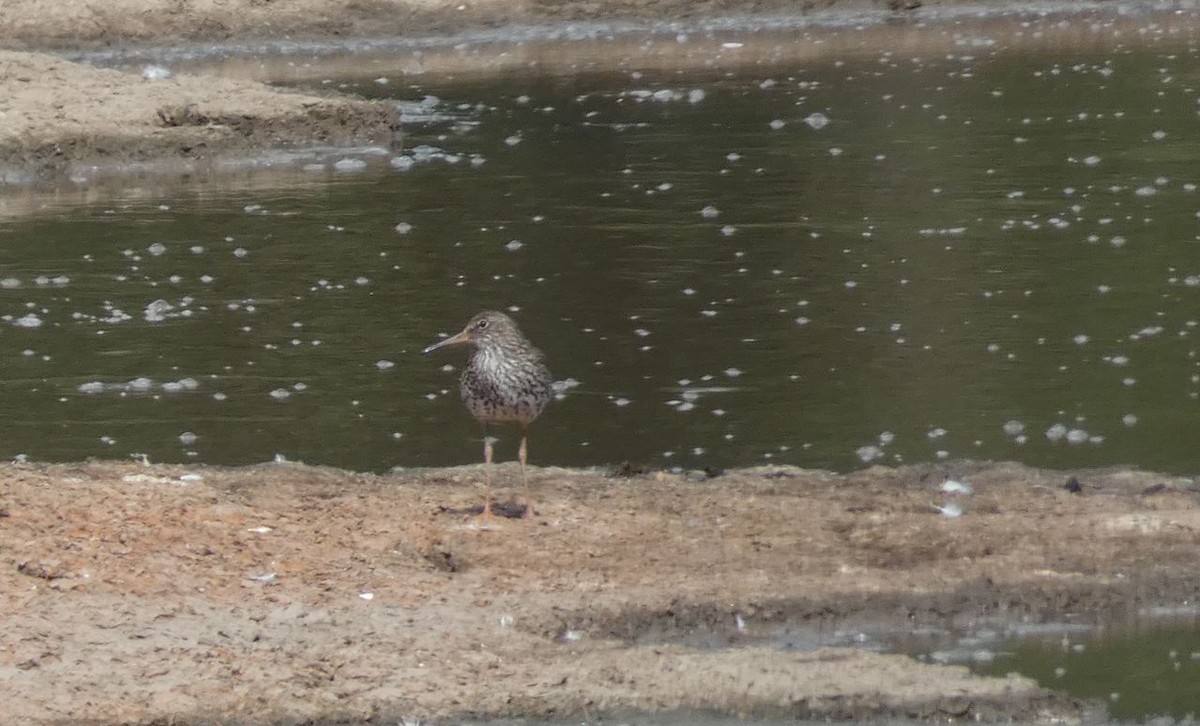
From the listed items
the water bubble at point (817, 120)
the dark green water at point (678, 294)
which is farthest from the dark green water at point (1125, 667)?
the water bubble at point (817, 120)

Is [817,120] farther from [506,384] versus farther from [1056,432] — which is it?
[506,384]

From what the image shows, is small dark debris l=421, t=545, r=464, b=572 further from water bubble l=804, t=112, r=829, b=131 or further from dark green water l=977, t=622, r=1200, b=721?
water bubble l=804, t=112, r=829, b=131

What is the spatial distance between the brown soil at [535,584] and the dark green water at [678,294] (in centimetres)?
124

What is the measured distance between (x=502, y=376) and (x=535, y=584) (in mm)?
1078

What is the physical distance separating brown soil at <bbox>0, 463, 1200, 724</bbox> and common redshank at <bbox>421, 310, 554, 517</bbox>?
48 cm

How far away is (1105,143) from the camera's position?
1988 cm

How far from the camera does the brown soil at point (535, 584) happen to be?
290 inches

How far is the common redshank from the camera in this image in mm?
9016

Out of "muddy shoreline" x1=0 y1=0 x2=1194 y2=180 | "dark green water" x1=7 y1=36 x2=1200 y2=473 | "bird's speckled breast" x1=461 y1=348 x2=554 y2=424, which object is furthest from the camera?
"muddy shoreline" x1=0 y1=0 x2=1194 y2=180

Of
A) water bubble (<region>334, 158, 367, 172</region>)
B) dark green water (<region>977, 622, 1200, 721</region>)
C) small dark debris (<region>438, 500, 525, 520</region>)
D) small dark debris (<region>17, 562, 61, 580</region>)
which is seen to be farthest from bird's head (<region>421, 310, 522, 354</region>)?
water bubble (<region>334, 158, 367, 172</region>)

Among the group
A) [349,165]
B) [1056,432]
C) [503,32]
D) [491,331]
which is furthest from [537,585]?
[503,32]

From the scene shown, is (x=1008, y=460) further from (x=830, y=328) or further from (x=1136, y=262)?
(x=1136, y=262)

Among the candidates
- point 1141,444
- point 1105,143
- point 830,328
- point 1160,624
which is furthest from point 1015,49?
point 1160,624

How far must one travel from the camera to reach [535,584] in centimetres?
834
